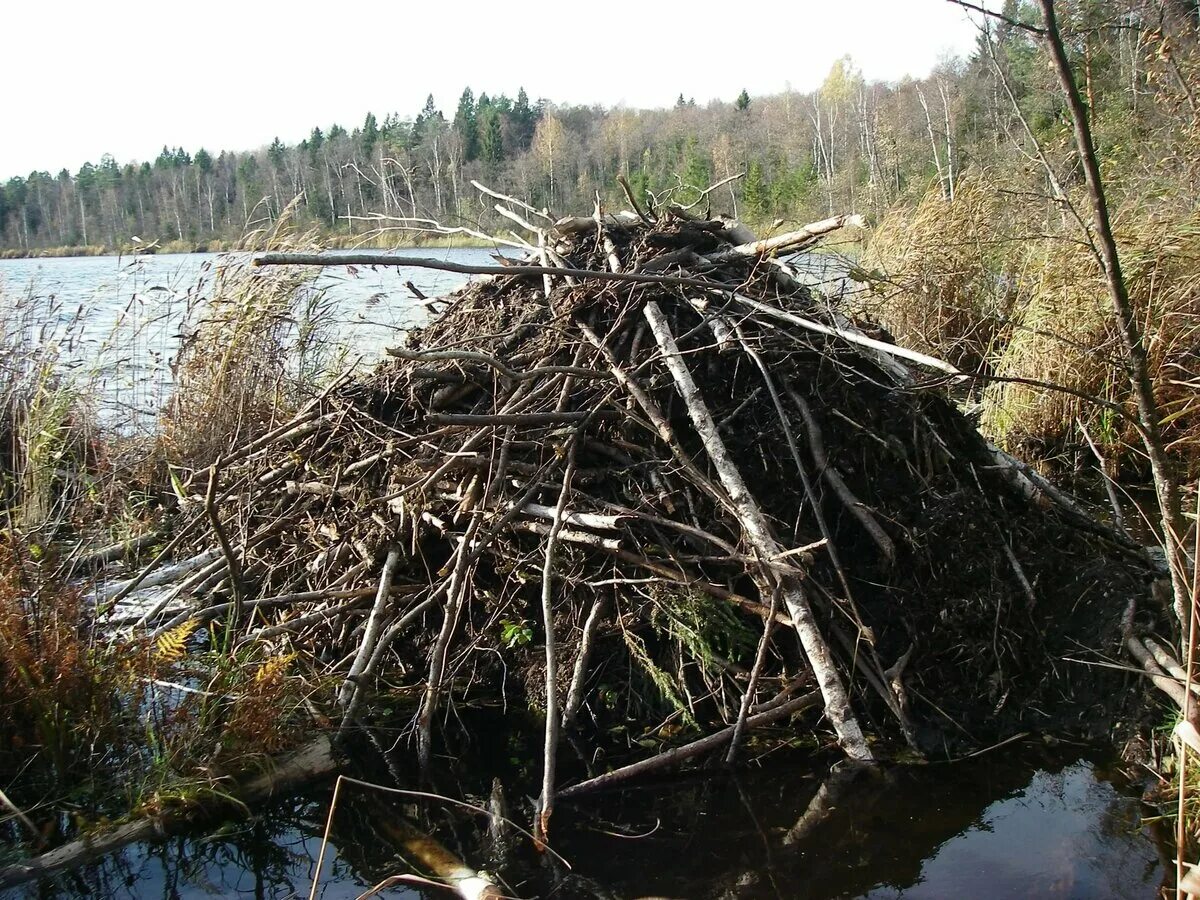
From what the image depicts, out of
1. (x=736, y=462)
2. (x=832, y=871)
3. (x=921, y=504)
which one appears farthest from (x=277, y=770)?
(x=921, y=504)

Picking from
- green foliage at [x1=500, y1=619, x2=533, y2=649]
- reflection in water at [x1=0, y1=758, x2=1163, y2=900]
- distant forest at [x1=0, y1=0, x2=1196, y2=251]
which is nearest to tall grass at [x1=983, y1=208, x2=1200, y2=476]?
distant forest at [x1=0, y1=0, x2=1196, y2=251]

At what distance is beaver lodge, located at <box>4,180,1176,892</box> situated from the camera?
3.63m

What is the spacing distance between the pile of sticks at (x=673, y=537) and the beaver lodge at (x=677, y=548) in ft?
0.05

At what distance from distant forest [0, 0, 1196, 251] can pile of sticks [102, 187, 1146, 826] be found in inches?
42.3

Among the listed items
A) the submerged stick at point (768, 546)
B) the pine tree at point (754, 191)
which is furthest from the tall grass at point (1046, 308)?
the pine tree at point (754, 191)

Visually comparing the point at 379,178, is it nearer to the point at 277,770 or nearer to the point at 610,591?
the point at 610,591

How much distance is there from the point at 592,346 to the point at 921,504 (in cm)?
165

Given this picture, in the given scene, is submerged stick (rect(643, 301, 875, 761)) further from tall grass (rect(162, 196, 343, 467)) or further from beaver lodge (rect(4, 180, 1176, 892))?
tall grass (rect(162, 196, 343, 467))

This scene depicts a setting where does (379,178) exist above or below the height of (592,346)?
above

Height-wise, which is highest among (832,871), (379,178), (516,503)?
(379,178)

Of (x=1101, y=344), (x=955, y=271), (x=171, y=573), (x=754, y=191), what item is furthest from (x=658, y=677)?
(x=754, y=191)

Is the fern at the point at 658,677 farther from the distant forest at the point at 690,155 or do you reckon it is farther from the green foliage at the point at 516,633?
the distant forest at the point at 690,155

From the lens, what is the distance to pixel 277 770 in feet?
10.9

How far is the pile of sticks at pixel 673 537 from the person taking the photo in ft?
12.0
